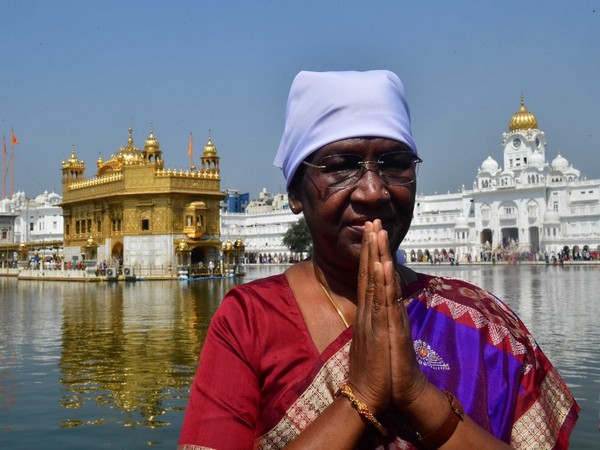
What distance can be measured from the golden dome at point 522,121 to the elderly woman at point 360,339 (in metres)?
74.4

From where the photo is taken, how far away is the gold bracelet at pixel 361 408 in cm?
144

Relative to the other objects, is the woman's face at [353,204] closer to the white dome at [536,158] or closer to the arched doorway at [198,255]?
the arched doorway at [198,255]

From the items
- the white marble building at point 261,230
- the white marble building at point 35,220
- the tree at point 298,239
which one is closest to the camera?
the tree at point 298,239

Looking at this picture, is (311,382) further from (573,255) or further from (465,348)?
(573,255)

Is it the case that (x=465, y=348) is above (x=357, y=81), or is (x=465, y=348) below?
below

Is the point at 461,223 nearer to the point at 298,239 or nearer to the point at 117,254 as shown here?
the point at 298,239

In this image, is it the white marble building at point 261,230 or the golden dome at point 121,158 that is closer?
the golden dome at point 121,158

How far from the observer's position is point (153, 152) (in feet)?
116

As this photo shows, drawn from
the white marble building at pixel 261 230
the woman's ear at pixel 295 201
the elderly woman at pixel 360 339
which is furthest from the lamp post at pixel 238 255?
the white marble building at pixel 261 230

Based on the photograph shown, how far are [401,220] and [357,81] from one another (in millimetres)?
359

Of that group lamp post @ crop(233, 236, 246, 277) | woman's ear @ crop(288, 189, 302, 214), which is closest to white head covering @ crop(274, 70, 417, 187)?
woman's ear @ crop(288, 189, 302, 214)

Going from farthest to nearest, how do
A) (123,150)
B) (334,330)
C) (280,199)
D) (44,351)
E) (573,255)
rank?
(280,199) → (573,255) → (123,150) → (44,351) → (334,330)

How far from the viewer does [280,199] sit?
325 ft

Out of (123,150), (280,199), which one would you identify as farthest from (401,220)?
(280,199)
